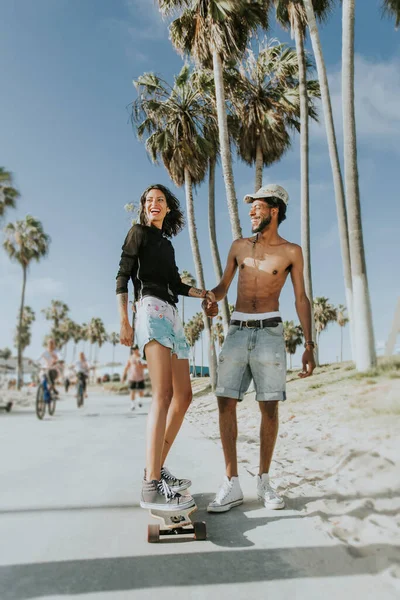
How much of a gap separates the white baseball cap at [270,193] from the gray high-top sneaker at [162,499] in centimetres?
219

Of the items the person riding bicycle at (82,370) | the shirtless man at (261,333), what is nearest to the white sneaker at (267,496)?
the shirtless man at (261,333)

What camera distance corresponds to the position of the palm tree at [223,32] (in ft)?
49.9

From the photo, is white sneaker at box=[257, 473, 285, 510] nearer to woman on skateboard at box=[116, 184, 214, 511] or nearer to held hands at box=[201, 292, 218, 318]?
woman on skateboard at box=[116, 184, 214, 511]

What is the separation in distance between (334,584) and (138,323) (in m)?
1.95

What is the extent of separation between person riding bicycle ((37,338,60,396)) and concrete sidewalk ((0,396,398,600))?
8.47 meters

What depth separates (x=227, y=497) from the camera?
11.3ft

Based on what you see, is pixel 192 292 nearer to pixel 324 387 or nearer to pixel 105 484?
pixel 105 484

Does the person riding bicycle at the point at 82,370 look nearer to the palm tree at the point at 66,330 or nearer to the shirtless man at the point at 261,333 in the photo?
the shirtless man at the point at 261,333

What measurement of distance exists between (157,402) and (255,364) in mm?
822

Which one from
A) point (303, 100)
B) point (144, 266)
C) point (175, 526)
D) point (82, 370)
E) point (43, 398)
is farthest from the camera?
point (303, 100)

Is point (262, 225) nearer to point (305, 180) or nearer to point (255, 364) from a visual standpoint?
point (255, 364)

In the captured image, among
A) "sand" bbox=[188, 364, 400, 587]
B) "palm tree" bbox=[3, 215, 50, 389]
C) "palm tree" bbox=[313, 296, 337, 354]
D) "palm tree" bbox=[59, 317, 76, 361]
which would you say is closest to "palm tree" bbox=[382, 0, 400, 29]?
"sand" bbox=[188, 364, 400, 587]

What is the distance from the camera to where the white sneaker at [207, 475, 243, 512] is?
3348 millimetres

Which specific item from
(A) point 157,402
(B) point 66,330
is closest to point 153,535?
(A) point 157,402
